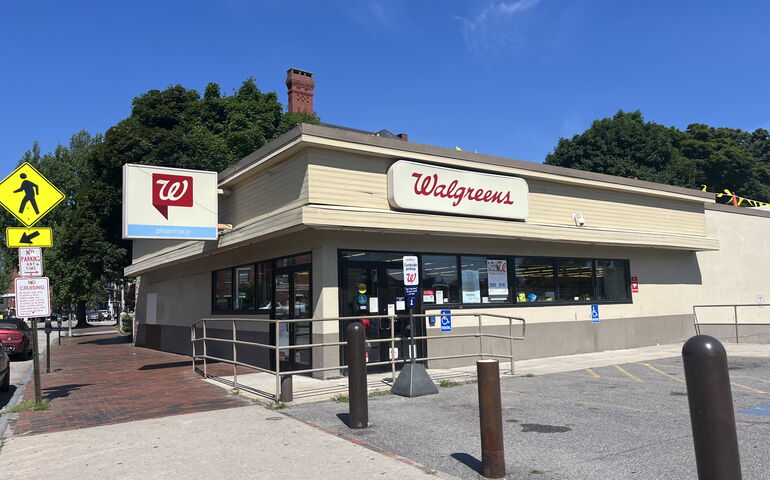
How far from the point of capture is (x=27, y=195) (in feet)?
32.1

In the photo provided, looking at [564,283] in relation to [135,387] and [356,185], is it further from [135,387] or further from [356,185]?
[135,387]

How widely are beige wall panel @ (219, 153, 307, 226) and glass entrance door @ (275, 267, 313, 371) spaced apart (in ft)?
5.03

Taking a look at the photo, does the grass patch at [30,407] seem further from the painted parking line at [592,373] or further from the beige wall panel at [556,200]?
the painted parking line at [592,373]

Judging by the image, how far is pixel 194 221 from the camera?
44.5 feet

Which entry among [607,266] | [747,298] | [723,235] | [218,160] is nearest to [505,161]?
[607,266]

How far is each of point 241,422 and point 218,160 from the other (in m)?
26.8

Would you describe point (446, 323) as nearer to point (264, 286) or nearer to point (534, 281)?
point (534, 281)

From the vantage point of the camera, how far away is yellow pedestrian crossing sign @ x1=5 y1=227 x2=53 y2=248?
969 centimetres

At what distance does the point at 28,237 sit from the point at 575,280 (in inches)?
527

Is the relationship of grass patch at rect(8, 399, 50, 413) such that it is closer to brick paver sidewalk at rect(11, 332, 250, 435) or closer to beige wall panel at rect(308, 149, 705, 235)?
brick paver sidewalk at rect(11, 332, 250, 435)

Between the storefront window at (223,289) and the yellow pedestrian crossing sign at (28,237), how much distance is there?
668 cm

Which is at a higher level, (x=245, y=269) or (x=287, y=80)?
(x=287, y=80)

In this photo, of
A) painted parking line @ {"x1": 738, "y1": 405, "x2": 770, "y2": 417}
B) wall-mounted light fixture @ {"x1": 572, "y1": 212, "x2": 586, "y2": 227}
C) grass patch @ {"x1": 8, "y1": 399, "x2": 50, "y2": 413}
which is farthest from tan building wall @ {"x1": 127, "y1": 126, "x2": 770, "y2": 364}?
painted parking line @ {"x1": 738, "y1": 405, "x2": 770, "y2": 417}

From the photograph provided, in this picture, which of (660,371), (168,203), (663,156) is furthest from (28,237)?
(663,156)
